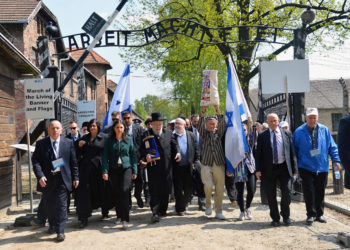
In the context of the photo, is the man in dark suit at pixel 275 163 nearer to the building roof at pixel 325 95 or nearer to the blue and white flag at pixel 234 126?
the blue and white flag at pixel 234 126

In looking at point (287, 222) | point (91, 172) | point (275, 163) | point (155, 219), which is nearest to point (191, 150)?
point (155, 219)

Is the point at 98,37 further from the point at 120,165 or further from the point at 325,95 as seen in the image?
the point at 325,95

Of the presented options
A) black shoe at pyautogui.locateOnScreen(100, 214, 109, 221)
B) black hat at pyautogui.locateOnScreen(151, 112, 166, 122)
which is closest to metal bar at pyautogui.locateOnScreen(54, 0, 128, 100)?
black hat at pyautogui.locateOnScreen(151, 112, 166, 122)

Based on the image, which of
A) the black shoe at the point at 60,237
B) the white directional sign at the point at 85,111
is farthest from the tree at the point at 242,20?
the black shoe at the point at 60,237

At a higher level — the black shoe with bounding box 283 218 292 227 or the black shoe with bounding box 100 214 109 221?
the black shoe with bounding box 283 218 292 227

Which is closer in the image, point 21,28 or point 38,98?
point 38,98

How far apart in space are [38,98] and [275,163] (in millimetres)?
5062

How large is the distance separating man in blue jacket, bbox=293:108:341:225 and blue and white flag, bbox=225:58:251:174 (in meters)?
1.10

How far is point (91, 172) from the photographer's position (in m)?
7.63

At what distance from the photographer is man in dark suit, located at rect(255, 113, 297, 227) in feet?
22.8

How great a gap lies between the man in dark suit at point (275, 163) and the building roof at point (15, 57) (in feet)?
17.7

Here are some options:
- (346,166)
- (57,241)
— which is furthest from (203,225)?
(346,166)

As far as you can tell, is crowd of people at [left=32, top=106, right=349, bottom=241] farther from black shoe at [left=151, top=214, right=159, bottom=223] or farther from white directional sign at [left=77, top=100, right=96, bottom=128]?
white directional sign at [left=77, top=100, right=96, bottom=128]

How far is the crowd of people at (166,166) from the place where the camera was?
664 cm
